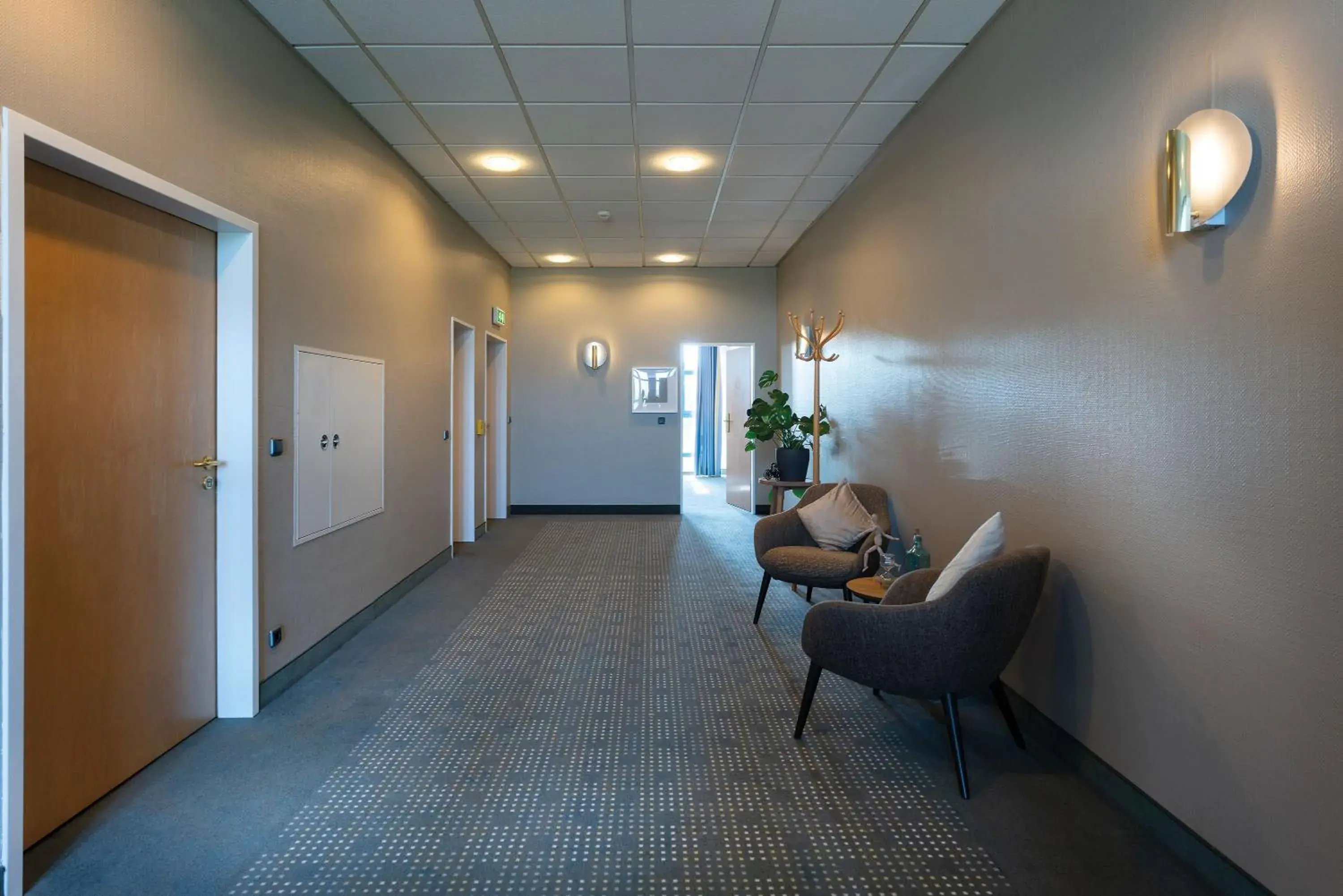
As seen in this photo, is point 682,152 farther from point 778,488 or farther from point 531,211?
point 778,488

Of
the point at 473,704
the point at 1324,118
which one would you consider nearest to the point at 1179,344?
the point at 1324,118

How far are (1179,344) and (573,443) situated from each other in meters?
6.65

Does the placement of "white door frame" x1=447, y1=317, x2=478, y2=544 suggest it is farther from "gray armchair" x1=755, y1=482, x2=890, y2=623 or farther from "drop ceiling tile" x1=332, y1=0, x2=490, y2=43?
"gray armchair" x1=755, y1=482, x2=890, y2=623

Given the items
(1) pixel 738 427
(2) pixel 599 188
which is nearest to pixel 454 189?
(2) pixel 599 188

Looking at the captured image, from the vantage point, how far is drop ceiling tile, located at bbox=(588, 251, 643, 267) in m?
7.30

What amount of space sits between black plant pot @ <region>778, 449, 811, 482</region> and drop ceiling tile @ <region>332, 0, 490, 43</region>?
12.5 ft

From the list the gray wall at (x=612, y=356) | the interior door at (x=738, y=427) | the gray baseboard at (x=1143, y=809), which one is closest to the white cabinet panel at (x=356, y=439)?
the gray baseboard at (x=1143, y=809)

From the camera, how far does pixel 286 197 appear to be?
307cm

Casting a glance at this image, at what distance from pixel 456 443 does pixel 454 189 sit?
2182 millimetres

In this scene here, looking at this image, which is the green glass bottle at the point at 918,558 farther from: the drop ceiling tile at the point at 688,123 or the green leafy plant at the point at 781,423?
the drop ceiling tile at the point at 688,123

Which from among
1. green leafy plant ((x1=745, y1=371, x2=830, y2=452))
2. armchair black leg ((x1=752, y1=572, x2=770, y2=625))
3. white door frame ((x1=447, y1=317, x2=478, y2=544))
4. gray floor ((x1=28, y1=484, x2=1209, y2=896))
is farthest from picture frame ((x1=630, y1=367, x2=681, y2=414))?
gray floor ((x1=28, y1=484, x2=1209, y2=896))

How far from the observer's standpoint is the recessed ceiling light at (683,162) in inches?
176

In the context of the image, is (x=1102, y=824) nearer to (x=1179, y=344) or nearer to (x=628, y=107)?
(x=1179, y=344)

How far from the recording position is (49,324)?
1.98 metres
